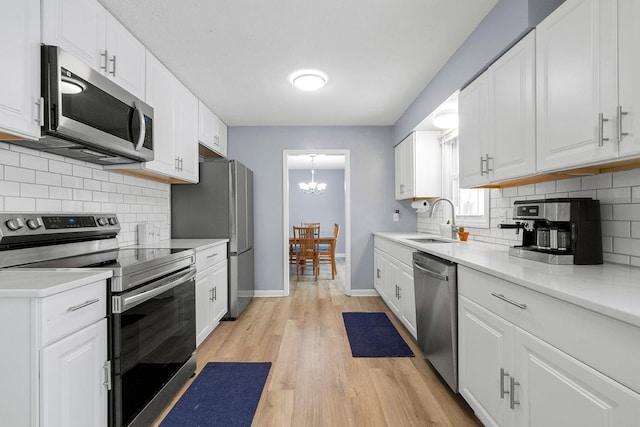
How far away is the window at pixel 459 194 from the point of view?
2717mm

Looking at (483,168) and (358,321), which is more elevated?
(483,168)

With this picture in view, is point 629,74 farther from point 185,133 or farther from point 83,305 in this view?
point 185,133

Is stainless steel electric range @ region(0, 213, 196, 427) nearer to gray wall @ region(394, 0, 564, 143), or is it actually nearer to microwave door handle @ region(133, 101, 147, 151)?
microwave door handle @ region(133, 101, 147, 151)

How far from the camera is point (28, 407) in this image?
104cm

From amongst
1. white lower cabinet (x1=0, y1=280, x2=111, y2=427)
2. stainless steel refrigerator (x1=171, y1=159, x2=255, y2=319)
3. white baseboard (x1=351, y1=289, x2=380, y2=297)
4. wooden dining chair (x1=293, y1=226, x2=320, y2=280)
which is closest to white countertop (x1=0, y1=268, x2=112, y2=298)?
white lower cabinet (x1=0, y1=280, x2=111, y2=427)

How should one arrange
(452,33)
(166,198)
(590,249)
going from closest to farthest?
1. (590,249)
2. (452,33)
3. (166,198)

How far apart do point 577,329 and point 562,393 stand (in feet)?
0.79

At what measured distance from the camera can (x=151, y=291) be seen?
1.60 meters

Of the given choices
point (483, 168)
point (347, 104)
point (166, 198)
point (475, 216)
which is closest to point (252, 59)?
point (347, 104)

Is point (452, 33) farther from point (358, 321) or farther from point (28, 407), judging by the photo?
point (28, 407)

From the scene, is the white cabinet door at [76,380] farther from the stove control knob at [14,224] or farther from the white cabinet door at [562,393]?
the white cabinet door at [562,393]

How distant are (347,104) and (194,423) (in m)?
3.14

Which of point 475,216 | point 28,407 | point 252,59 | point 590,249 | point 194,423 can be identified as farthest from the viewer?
point 475,216

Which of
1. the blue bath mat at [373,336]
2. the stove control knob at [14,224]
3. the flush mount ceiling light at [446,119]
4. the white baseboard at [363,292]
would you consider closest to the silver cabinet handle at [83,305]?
the stove control knob at [14,224]
